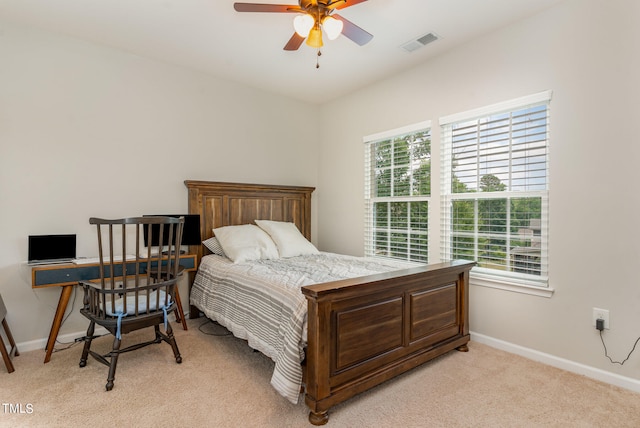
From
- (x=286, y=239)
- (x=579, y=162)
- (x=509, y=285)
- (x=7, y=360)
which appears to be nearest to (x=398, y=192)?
(x=286, y=239)

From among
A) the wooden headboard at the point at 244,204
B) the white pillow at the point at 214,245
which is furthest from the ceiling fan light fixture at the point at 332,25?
the white pillow at the point at 214,245

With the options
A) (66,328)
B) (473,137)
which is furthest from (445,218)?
(66,328)

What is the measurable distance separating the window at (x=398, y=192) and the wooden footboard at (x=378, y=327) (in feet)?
2.79

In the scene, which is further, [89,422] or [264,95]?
[264,95]

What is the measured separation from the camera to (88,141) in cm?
303

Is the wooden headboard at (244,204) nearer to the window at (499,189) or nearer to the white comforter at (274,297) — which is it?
the white comforter at (274,297)

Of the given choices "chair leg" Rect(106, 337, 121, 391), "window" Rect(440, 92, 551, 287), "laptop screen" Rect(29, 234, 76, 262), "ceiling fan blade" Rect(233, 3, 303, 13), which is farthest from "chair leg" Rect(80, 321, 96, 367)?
"window" Rect(440, 92, 551, 287)

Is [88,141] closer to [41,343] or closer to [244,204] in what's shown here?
[244,204]

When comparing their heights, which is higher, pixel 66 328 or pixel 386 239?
pixel 386 239

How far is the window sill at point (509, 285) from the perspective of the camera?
100 inches

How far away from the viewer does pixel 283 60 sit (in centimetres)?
335

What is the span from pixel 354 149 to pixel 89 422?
343cm

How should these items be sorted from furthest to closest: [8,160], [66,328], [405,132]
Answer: [405,132] → [66,328] → [8,160]

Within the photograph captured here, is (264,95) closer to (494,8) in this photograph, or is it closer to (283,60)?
(283,60)
